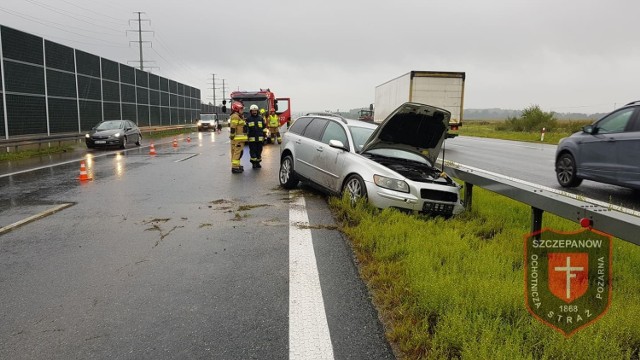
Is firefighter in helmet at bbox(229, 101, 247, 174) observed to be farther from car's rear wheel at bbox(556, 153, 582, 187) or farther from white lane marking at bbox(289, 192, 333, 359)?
car's rear wheel at bbox(556, 153, 582, 187)

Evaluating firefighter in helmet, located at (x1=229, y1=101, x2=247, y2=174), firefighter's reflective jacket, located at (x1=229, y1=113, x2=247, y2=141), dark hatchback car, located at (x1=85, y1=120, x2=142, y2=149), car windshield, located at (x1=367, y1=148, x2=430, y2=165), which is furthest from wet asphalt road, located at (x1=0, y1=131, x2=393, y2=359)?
dark hatchback car, located at (x1=85, y1=120, x2=142, y2=149)

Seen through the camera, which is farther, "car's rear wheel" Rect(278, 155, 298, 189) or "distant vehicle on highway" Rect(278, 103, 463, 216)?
"car's rear wheel" Rect(278, 155, 298, 189)

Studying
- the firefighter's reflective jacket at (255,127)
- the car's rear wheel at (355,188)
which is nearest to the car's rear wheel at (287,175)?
the car's rear wheel at (355,188)

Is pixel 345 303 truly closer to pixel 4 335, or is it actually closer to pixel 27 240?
pixel 4 335

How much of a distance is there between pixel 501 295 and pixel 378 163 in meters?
3.53

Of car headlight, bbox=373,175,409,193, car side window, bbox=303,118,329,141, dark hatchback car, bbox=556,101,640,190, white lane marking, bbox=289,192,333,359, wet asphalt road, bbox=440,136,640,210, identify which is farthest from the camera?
car side window, bbox=303,118,329,141

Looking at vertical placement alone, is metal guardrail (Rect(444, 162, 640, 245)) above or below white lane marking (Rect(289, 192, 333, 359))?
above

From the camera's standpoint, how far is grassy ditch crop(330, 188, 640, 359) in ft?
8.93

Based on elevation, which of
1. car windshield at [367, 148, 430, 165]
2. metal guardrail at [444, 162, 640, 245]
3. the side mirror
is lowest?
metal guardrail at [444, 162, 640, 245]

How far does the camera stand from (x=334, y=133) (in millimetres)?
8086

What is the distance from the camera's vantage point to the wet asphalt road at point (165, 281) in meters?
2.96

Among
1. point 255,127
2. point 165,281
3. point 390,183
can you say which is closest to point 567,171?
point 390,183

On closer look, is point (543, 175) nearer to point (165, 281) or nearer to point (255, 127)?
point (255, 127)

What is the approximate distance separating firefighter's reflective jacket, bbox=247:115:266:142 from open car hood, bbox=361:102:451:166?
570 cm
